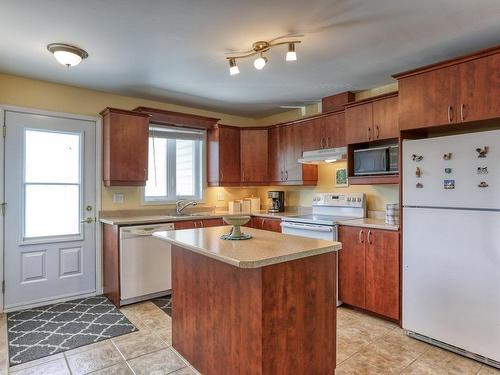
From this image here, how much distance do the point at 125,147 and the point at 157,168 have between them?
648mm

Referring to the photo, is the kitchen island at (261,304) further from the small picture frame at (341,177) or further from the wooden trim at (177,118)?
the wooden trim at (177,118)

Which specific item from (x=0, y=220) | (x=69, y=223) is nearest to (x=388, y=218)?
(x=69, y=223)

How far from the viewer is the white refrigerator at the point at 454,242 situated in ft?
7.39

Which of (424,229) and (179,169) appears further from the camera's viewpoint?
(179,169)

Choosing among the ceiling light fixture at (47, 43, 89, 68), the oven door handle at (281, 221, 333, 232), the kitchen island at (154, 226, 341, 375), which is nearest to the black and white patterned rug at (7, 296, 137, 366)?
the kitchen island at (154, 226, 341, 375)

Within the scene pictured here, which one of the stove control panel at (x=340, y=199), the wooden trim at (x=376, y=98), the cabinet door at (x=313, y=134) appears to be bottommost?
the stove control panel at (x=340, y=199)

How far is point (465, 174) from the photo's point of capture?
2.37 metres

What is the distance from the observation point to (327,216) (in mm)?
3930

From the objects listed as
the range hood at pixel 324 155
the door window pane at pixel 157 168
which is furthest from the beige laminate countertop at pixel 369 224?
the door window pane at pixel 157 168

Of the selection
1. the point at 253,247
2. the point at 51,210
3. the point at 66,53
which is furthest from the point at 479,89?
the point at 51,210

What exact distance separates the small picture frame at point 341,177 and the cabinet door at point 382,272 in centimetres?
108

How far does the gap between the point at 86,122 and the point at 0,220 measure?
1.36 metres

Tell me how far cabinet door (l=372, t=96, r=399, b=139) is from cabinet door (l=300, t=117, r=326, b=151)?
31.1 inches

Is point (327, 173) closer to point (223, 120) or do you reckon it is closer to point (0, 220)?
point (223, 120)
